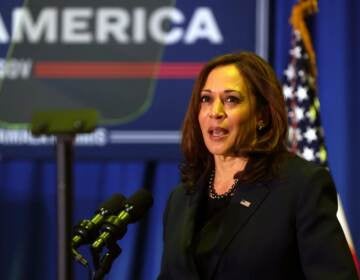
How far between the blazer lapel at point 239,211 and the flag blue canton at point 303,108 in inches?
70.9

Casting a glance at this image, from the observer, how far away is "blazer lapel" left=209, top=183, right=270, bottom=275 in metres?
1.83

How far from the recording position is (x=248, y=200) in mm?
1880

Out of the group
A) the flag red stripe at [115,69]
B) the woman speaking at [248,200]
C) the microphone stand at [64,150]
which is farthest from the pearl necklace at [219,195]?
the flag red stripe at [115,69]

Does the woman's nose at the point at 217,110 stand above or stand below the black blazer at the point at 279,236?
above

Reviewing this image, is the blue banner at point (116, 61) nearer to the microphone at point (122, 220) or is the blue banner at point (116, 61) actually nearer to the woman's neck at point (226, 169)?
the woman's neck at point (226, 169)

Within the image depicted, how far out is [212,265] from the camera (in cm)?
182

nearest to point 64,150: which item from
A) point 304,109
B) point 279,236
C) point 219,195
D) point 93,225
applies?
point 93,225

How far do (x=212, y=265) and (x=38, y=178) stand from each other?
2417mm

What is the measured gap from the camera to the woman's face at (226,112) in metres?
1.90

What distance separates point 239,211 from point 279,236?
135mm

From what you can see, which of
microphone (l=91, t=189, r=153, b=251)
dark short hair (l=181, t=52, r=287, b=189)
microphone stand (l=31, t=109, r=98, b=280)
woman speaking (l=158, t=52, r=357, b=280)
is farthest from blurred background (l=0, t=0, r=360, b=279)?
microphone stand (l=31, t=109, r=98, b=280)

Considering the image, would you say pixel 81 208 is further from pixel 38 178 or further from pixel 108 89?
pixel 108 89

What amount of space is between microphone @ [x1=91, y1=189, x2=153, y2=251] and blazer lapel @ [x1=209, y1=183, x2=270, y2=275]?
0.66ft

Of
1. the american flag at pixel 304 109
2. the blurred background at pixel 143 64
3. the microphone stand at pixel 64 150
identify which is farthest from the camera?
the blurred background at pixel 143 64
